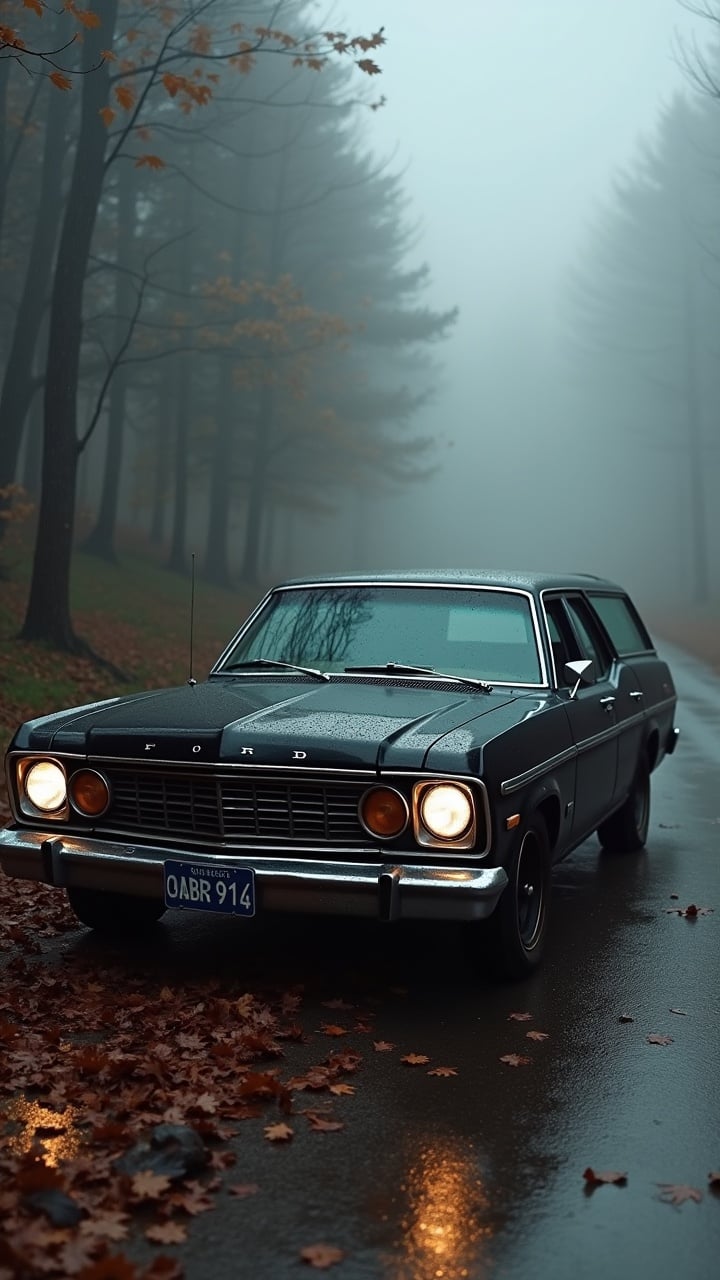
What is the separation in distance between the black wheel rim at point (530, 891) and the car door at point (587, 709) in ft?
2.38

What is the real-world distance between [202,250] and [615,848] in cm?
2559

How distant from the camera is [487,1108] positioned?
4.14m

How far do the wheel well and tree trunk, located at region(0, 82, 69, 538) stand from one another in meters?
13.6

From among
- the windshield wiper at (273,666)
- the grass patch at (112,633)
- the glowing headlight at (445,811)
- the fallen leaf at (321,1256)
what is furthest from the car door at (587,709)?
the grass patch at (112,633)

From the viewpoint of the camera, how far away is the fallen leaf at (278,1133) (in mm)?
3850

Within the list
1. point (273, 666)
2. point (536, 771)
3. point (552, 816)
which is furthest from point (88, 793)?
point (552, 816)

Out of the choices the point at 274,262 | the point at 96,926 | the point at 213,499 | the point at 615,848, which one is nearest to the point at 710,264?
the point at 274,262

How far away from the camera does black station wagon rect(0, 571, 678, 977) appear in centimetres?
492

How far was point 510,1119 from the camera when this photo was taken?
13.3 ft

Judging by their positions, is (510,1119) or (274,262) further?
(274,262)

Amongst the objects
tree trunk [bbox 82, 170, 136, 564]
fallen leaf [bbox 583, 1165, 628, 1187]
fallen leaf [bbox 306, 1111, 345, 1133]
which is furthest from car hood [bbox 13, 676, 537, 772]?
tree trunk [bbox 82, 170, 136, 564]

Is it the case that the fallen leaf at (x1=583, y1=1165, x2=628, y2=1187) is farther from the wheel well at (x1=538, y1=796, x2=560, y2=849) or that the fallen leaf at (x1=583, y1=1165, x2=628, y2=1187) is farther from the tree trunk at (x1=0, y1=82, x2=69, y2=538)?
the tree trunk at (x1=0, y1=82, x2=69, y2=538)

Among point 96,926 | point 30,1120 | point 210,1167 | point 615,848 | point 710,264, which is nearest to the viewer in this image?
point 210,1167

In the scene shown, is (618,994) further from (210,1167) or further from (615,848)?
(615,848)
